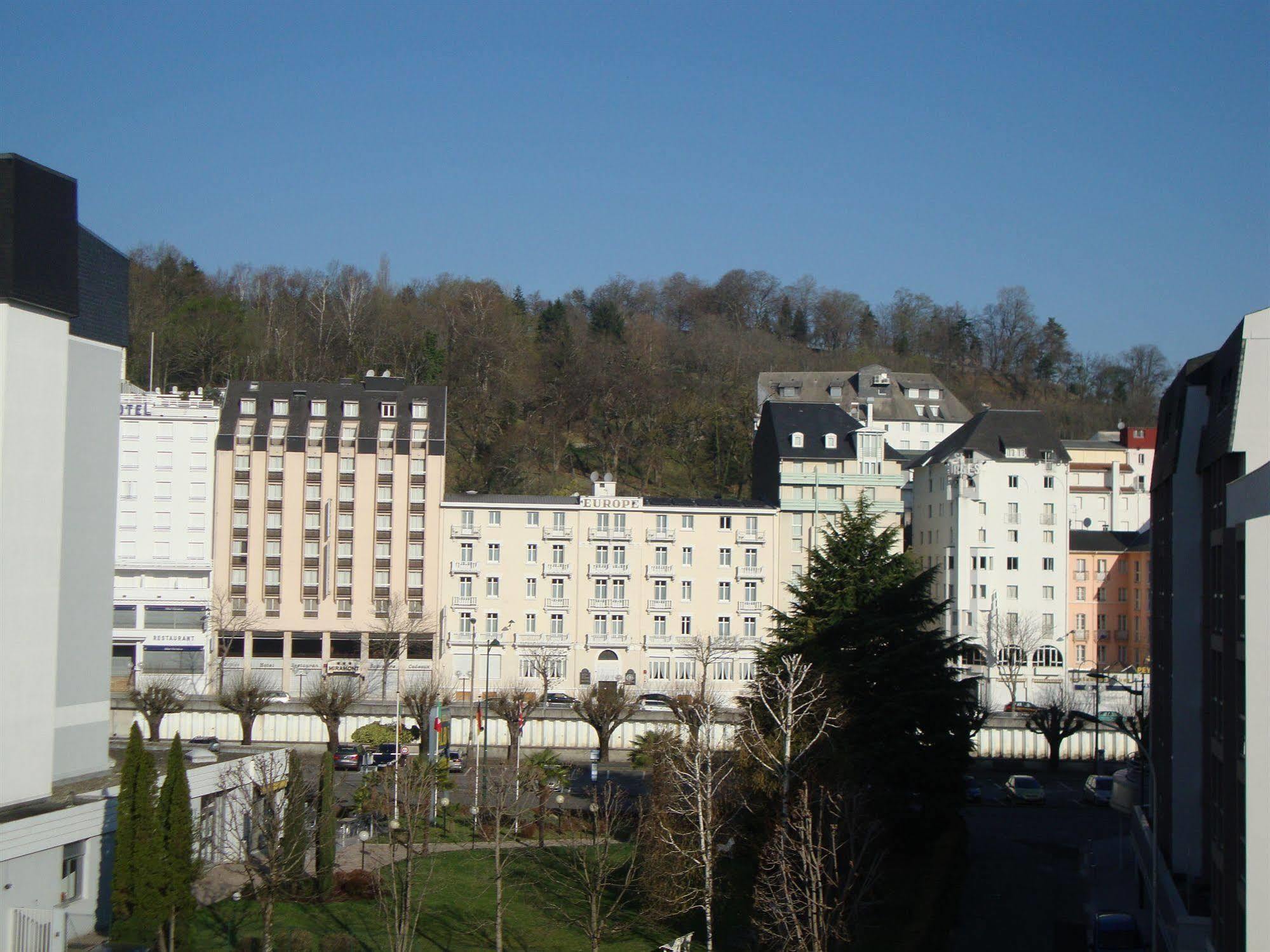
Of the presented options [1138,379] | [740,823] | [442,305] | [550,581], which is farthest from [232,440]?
[1138,379]

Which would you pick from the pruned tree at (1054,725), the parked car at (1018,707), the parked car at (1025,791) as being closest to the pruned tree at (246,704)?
the parked car at (1025,791)

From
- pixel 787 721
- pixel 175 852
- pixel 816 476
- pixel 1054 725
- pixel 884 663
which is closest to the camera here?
pixel 175 852

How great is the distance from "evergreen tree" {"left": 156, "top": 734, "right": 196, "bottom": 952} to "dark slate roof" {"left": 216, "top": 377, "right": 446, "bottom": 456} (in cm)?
3971

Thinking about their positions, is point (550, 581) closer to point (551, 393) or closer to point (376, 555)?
point (376, 555)

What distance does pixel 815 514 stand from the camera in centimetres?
6700

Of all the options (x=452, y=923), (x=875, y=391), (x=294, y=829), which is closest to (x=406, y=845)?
(x=452, y=923)

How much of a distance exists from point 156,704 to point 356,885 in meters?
22.9

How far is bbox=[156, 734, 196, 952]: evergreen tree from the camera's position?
2583 cm

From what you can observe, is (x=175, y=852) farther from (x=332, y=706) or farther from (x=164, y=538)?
(x=164, y=538)

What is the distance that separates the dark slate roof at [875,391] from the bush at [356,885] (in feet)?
222

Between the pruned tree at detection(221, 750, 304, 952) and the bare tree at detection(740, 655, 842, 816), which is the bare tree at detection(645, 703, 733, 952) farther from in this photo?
the pruned tree at detection(221, 750, 304, 952)

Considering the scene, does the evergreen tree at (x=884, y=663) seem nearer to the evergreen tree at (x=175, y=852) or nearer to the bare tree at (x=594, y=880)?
the bare tree at (x=594, y=880)

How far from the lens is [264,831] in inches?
1109

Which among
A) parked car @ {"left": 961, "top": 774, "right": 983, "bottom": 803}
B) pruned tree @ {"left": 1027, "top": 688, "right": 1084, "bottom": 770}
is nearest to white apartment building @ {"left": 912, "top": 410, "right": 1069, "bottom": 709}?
pruned tree @ {"left": 1027, "top": 688, "right": 1084, "bottom": 770}
